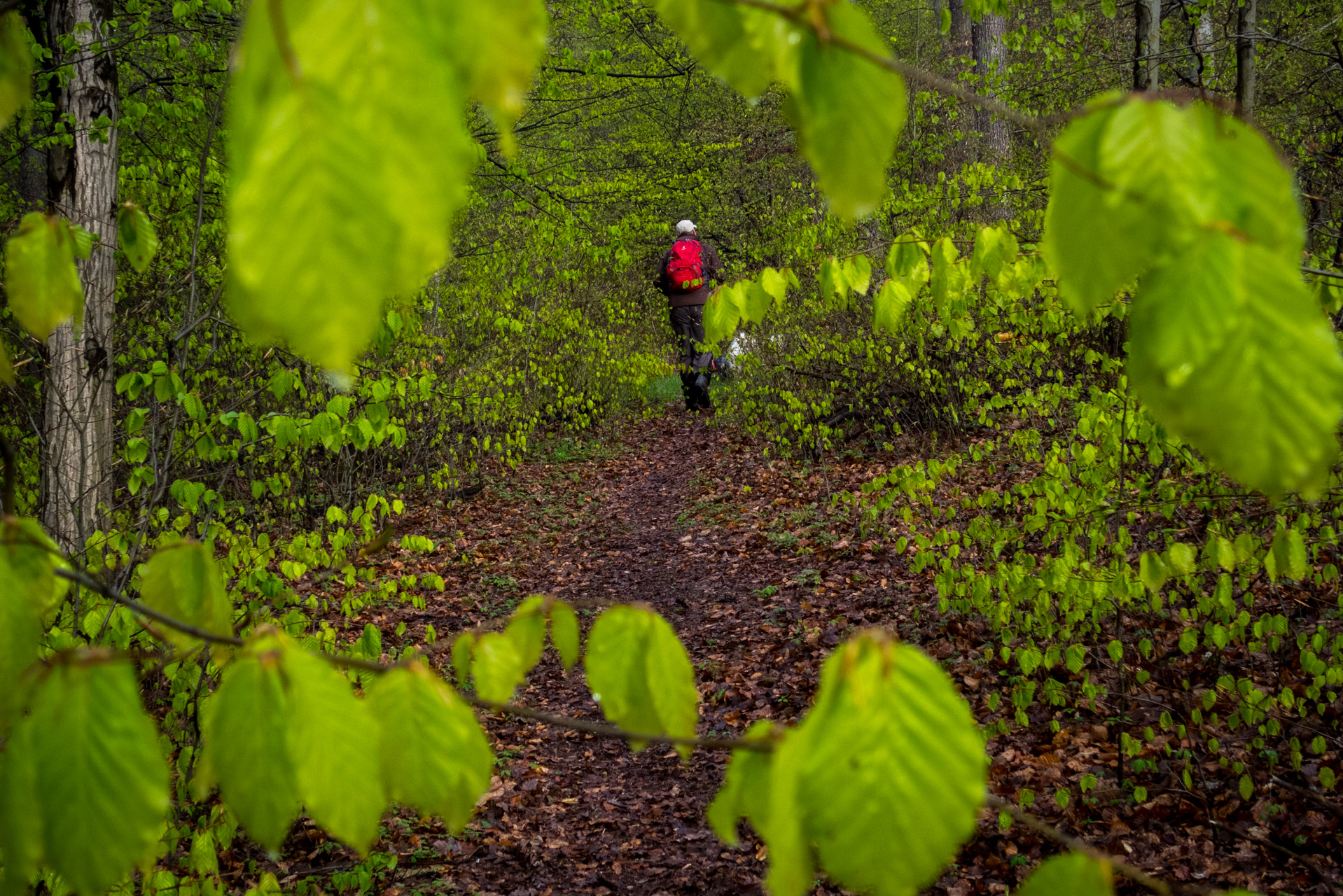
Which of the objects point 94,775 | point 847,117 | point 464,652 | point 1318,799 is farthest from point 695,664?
point 847,117

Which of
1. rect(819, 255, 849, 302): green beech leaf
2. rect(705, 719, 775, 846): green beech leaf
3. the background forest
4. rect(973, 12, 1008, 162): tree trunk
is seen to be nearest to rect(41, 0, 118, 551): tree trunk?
the background forest

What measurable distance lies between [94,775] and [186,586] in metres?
0.65

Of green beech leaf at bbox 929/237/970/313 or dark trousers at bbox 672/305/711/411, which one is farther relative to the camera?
dark trousers at bbox 672/305/711/411

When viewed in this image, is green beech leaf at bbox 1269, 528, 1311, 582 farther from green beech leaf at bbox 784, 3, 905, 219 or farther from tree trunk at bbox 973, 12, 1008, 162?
tree trunk at bbox 973, 12, 1008, 162

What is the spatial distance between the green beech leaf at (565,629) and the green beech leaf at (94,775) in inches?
28.4

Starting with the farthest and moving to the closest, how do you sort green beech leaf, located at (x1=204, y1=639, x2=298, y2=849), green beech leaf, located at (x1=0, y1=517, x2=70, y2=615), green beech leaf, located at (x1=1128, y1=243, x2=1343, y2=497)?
green beech leaf, located at (x1=0, y1=517, x2=70, y2=615), green beech leaf, located at (x1=204, y1=639, x2=298, y2=849), green beech leaf, located at (x1=1128, y1=243, x2=1343, y2=497)

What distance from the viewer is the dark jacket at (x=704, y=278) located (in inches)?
444

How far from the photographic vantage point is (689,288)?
1134 centimetres

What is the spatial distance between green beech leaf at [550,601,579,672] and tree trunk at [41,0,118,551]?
11.3ft

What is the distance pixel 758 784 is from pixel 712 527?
6864 millimetres

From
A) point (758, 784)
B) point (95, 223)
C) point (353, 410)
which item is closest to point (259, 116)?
point (758, 784)

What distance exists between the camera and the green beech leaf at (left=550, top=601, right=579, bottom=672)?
Result: 142 cm

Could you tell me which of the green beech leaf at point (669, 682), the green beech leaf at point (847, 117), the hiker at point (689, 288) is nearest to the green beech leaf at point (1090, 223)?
the green beech leaf at point (847, 117)

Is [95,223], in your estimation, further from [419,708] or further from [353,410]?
[419,708]
